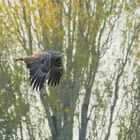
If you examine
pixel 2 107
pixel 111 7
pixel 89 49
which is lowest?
pixel 2 107

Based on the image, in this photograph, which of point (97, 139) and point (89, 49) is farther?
point (97, 139)

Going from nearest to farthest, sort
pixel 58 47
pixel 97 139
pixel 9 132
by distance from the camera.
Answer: pixel 58 47 < pixel 9 132 < pixel 97 139

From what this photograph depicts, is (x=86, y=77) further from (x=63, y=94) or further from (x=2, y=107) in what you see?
(x=2, y=107)

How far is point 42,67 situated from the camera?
10.5 m

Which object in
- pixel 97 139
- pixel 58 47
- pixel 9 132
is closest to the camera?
pixel 58 47

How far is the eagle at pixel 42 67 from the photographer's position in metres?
10.4

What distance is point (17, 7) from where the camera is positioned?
66.2 ft

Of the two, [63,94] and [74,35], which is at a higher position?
[74,35]

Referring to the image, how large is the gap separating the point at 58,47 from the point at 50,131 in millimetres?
3275

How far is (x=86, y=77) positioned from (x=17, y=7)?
3.46 m

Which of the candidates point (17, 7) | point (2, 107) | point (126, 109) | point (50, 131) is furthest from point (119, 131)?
point (17, 7)

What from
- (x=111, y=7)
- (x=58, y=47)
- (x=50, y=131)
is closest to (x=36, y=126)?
(x=50, y=131)

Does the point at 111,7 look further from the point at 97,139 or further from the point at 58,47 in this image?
the point at 97,139

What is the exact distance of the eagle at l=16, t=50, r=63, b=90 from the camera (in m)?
10.4
